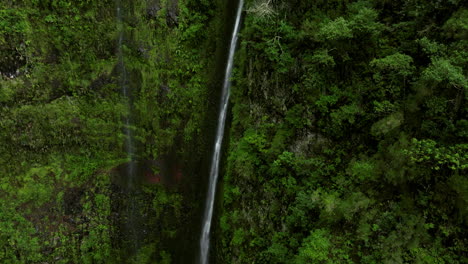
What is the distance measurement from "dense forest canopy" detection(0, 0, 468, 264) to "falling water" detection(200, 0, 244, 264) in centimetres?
32

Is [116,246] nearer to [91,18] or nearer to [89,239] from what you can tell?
[89,239]

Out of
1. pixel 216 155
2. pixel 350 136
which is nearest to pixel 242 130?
pixel 216 155

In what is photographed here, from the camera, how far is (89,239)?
9570mm

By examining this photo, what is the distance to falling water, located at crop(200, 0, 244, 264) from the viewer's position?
31.3 feet

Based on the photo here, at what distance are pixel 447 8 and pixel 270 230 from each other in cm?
632

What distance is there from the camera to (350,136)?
6.62 metres

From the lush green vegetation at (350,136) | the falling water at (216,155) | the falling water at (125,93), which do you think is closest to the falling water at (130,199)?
the falling water at (125,93)

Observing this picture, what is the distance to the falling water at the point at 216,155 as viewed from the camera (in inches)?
375

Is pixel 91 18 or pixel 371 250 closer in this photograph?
pixel 371 250

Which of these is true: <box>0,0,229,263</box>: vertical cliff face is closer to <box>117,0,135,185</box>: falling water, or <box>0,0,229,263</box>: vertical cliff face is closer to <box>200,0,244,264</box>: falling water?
<box>117,0,135,185</box>: falling water

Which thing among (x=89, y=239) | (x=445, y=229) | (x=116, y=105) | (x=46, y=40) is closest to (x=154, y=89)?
(x=116, y=105)

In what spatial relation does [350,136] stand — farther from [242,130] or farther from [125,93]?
[125,93]

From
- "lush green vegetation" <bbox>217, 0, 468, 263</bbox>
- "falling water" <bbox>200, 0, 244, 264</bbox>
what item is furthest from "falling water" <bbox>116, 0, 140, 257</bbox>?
"lush green vegetation" <bbox>217, 0, 468, 263</bbox>

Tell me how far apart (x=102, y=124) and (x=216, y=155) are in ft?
13.7
